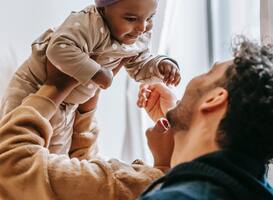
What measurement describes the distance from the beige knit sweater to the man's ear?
19 centimetres

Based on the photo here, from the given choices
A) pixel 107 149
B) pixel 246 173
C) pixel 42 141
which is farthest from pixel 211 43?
pixel 246 173

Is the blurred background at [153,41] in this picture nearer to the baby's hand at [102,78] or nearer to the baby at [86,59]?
the baby at [86,59]

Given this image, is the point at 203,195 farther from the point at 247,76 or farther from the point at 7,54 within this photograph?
the point at 7,54

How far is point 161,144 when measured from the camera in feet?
3.23

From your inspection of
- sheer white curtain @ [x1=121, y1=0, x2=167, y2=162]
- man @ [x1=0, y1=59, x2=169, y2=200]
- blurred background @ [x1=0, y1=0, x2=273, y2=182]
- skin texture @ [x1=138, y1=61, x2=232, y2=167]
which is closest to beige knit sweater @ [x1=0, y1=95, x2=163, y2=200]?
man @ [x1=0, y1=59, x2=169, y2=200]

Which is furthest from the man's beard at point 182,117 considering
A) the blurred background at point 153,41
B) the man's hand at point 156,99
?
the blurred background at point 153,41

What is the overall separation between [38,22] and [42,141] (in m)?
0.48

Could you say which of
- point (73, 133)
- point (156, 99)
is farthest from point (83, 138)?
point (156, 99)

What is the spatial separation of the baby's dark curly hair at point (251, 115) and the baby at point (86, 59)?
347 mm

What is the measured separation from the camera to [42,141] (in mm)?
970

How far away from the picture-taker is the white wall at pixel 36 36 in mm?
1308

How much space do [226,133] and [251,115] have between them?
0.04 m

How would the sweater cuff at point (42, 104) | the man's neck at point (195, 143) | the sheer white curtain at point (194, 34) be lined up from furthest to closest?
the sheer white curtain at point (194, 34)
the sweater cuff at point (42, 104)
the man's neck at point (195, 143)

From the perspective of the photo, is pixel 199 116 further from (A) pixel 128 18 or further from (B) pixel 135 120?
(B) pixel 135 120
